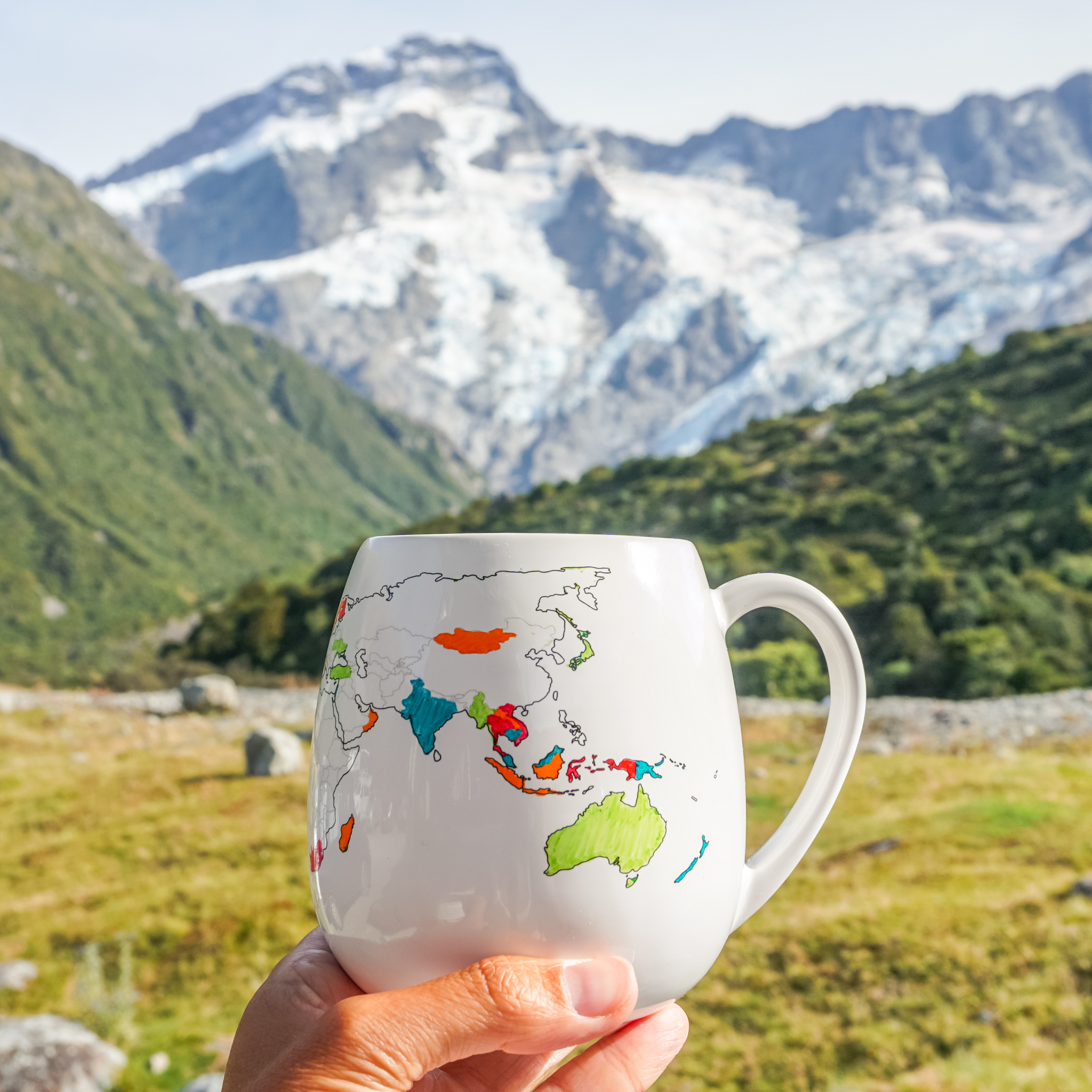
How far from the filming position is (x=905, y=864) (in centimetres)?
491

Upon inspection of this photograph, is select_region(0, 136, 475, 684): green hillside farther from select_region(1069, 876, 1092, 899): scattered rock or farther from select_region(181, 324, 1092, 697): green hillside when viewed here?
select_region(1069, 876, 1092, 899): scattered rock

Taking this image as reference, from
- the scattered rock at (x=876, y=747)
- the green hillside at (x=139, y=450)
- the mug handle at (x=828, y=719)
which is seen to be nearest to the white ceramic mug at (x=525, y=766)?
the mug handle at (x=828, y=719)

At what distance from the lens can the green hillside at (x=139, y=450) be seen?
7300 centimetres

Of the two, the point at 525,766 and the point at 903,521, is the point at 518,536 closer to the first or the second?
the point at 525,766

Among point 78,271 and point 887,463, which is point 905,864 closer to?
point 887,463

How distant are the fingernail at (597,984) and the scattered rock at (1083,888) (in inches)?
157

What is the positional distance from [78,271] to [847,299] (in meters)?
121

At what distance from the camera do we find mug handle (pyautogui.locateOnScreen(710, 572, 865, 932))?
56.0 inches

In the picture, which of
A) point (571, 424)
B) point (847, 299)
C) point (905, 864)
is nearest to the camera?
point (905, 864)

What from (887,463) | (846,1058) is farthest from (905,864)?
(887,463)

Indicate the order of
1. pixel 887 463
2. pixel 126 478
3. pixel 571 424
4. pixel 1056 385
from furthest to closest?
pixel 571 424, pixel 126 478, pixel 1056 385, pixel 887 463

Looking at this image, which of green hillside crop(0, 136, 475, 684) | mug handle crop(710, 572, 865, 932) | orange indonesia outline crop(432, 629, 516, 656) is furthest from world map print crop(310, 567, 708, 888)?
green hillside crop(0, 136, 475, 684)

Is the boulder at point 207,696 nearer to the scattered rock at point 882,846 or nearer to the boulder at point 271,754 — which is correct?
the boulder at point 271,754

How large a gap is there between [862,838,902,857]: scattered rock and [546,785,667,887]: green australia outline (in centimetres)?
445
